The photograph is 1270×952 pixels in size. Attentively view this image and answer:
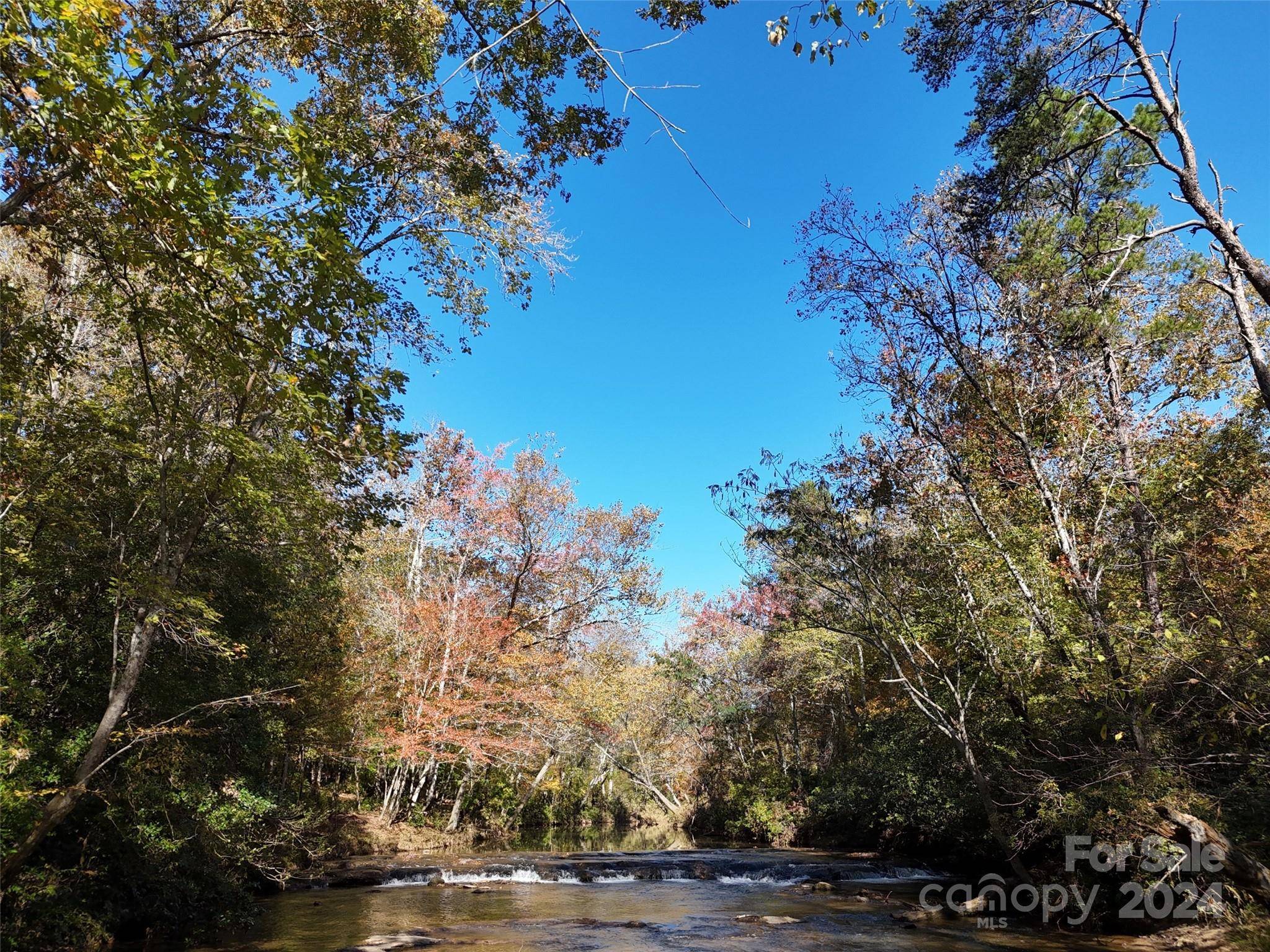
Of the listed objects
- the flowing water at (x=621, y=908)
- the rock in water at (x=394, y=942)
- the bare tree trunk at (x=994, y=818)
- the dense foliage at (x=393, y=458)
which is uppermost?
the dense foliage at (x=393, y=458)

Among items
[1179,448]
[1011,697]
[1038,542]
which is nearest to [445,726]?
[1011,697]

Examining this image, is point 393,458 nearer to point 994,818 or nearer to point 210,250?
point 210,250

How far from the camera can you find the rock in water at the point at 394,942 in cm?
763

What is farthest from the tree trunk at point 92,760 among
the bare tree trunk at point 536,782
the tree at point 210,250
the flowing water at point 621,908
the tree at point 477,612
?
the bare tree trunk at point 536,782

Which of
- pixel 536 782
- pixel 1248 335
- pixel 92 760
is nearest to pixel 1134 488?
pixel 1248 335

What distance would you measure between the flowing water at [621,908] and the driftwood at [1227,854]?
1.74 meters

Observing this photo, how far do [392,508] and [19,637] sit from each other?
4.14 m

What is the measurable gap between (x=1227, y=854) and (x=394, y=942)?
975 cm

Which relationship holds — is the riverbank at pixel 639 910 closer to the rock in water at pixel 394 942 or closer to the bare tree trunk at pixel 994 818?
the rock in water at pixel 394 942

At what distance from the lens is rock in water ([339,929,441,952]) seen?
25.0 feet

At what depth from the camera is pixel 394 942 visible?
803 cm

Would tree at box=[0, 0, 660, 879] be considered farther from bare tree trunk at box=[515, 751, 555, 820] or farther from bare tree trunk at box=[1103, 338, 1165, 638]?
bare tree trunk at box=[515, 751, 555, 820]

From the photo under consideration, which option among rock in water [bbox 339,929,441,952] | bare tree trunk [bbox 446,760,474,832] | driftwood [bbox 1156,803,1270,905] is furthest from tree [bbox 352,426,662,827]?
driftwood [bbox 1156,803,1270,905]

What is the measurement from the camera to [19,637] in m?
6.34
